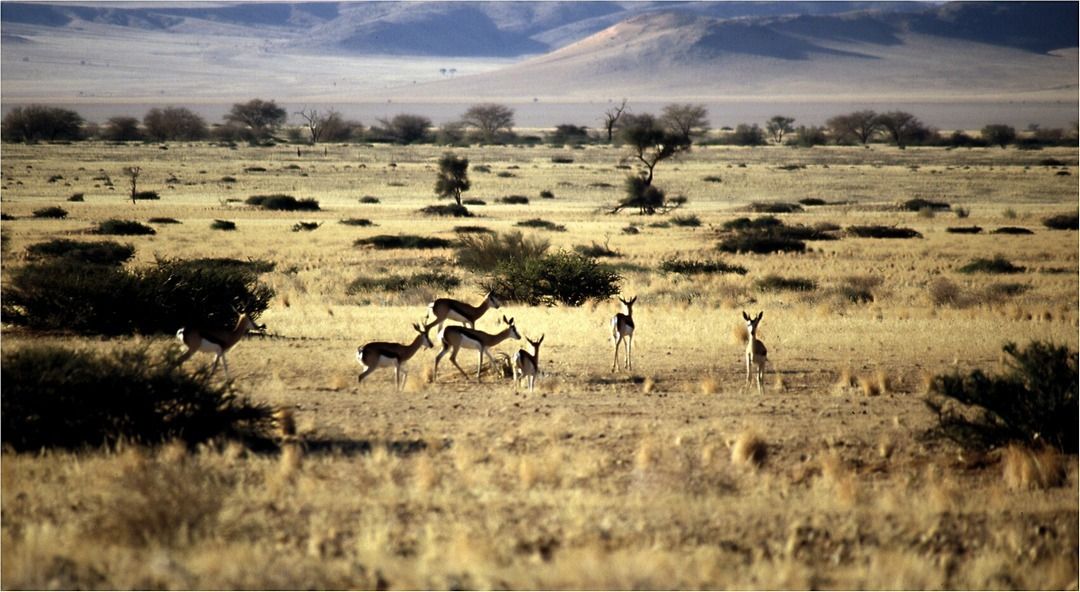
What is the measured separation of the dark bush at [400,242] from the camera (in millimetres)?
40125

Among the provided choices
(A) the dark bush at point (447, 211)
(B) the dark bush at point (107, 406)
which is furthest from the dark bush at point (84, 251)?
(A) the dark bush at point (447, 211)

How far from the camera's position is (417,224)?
4994cm

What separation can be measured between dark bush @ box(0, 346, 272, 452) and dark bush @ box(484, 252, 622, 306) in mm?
14463

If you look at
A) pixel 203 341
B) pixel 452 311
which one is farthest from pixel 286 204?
pixel 203 341

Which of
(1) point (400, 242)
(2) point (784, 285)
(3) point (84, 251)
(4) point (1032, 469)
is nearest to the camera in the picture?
(4) point (1032, 469)

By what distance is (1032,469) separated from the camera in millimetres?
10930

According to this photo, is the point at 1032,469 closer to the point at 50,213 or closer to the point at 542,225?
the point at 542,225

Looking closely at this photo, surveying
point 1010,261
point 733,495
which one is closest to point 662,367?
point 733,495

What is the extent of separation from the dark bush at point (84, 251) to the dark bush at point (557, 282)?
1239 cm

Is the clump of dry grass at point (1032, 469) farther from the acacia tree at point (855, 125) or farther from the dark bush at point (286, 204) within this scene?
the acacia tree at point (855, 125)

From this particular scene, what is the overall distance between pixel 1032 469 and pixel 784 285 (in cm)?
1815

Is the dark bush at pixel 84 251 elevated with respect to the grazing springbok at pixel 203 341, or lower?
lower

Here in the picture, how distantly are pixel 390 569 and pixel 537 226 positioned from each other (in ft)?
133

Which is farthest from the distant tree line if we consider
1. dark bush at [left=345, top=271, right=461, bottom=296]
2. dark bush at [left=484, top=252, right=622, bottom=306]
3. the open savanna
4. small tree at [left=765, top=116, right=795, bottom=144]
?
the open savanna
